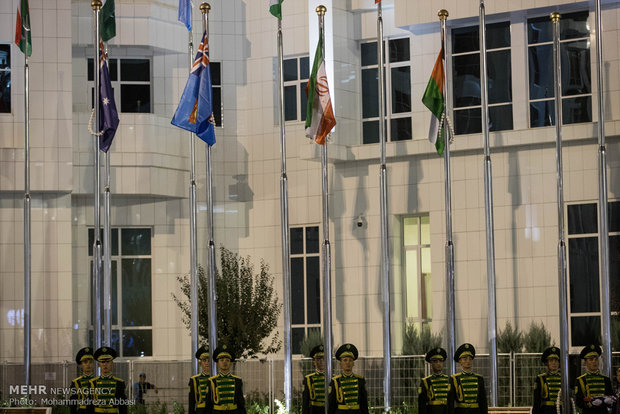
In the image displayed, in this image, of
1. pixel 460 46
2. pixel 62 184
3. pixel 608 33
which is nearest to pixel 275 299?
pixel 62 184

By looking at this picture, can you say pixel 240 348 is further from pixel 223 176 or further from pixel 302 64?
pixel 302 64

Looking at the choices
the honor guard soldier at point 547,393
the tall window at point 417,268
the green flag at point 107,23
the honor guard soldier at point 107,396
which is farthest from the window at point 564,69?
the honor guard soldier at point 107,396

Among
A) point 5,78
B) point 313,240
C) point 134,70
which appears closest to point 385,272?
point 313,240

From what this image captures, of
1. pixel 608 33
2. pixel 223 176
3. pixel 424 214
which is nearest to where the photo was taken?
pixel 608 33

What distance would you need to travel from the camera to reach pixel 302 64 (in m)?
32.9

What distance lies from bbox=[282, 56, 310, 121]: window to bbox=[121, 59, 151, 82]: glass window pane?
13.3ft

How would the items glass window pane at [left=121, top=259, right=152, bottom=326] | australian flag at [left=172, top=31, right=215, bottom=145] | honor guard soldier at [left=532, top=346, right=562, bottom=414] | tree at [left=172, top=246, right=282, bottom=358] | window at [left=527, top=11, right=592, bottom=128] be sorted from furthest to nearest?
glass window pane at [left=121, top=259, right=152, bottom=326]
tree at [left=172, top=246, right=282, bottom=358]
window at [left=527, top=11, right=592, bottom=128]
australian flag at [left=172, top=31, right=215, bottom=145]
honor guard soldier at [left=532, top=346, right=562, bottom=414]

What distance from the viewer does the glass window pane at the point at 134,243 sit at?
32469 mm

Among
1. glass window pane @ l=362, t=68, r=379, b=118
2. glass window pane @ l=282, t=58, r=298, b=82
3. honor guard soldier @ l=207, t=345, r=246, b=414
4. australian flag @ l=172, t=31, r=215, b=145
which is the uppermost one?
glass window pane @ l=282, t=58, r=298, b=82

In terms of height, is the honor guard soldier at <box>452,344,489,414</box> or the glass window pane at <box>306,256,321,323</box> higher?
the glass window pane at <box>306,256,321,323</box>

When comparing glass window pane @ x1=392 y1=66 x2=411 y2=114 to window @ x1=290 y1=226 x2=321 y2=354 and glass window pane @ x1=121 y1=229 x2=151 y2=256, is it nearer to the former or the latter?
window @ x1=290 y1=226 x2=321 y2=354

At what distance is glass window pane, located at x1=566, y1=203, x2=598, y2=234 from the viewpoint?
94.7ft

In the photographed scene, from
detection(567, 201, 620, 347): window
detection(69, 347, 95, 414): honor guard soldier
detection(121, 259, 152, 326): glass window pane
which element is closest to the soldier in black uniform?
detection(69, 347, 95, 414): honor guard soldier

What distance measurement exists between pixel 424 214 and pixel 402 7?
5.63 meters
